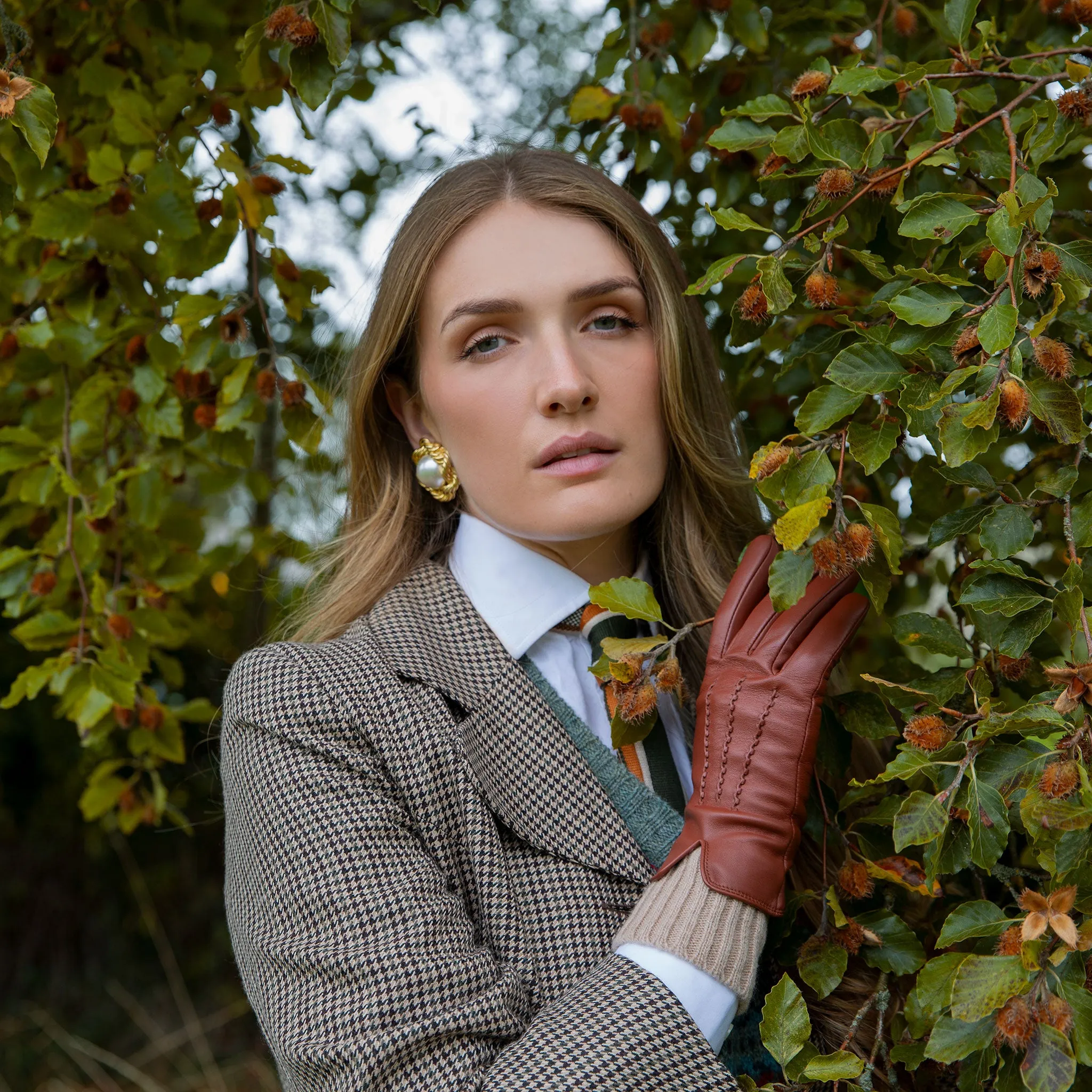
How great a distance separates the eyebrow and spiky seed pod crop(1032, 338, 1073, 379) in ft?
2.48

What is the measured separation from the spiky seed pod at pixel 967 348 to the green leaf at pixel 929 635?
0.34m

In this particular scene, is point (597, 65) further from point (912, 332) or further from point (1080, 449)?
point (1080, 449)

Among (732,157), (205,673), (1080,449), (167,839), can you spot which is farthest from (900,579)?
(167,839)

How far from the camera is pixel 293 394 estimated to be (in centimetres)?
204

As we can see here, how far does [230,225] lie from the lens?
6.75 ft

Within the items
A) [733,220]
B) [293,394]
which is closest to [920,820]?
[733,220]

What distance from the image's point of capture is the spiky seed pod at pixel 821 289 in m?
1.34

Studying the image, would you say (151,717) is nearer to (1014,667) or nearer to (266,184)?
(266,184)

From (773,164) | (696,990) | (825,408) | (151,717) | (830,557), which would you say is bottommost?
(151,717)

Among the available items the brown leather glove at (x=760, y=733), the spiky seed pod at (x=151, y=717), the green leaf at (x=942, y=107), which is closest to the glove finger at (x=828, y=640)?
the brown leather glove at (x=760, y=733)

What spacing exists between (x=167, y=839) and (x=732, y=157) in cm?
458

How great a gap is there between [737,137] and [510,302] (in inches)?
16.2

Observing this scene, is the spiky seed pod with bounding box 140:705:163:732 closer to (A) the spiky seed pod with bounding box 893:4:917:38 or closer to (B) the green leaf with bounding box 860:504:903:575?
(B) the green leaf with bounding box 860:504:903:575

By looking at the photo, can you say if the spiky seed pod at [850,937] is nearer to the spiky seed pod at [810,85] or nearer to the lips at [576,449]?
the lips at [576,449]
